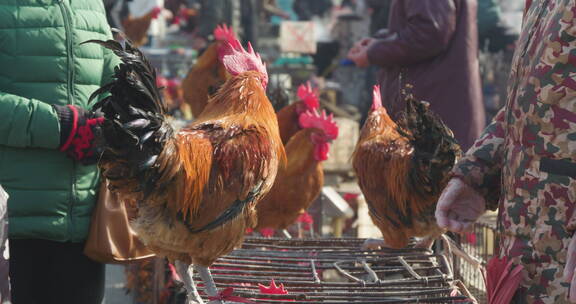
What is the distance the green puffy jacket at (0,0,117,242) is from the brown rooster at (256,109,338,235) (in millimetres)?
1860

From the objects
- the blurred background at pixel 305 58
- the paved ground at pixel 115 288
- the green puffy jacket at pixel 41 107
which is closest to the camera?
the green puffy jacket at pixel 41 107

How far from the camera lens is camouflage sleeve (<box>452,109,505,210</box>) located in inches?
80.4

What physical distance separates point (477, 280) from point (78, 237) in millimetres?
2211

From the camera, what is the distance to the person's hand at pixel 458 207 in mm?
2041

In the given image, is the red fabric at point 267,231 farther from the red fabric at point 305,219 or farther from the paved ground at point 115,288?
the paved ground at point 115,288

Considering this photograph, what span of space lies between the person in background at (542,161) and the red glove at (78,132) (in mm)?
1430

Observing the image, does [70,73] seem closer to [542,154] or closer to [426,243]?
[542,154]

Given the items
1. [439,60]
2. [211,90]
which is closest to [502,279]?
[439,60]

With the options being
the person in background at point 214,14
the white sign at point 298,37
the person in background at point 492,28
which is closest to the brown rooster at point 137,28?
the person in background at point 214,14

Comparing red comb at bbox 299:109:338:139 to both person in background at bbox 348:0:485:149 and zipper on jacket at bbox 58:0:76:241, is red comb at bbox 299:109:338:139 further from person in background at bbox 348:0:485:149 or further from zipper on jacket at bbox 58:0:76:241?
zipper on jacket at bbox 58:0:76:241

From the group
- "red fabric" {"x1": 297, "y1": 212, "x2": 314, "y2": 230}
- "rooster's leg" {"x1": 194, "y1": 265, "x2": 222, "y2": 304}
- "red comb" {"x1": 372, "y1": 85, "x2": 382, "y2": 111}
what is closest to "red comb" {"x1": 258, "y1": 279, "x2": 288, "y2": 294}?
"rooster's leg" {"x1": 194, "y1": 265, "x2": 222, "y2": 304}

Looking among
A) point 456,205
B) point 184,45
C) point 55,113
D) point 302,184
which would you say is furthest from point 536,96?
point 184,45

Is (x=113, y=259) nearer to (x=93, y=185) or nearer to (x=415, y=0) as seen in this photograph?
(x=93, y=185)

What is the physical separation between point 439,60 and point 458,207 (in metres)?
2.23
